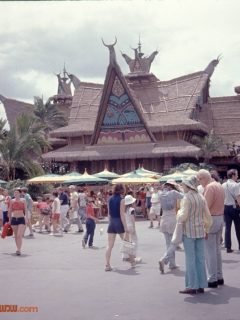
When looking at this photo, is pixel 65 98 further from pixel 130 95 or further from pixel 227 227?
pixel 227 227

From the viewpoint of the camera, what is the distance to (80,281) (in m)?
8.30

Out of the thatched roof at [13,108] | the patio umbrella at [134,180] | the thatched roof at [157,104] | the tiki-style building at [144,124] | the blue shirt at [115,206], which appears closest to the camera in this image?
the blue shirt at [115,206]

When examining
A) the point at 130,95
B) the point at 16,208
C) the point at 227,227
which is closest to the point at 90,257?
the point at 16,208

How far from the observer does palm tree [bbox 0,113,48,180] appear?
30.5m

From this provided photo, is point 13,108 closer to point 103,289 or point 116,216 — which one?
point 116,216

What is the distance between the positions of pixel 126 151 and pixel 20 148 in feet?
32.2

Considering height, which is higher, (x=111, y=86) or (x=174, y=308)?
(x=111, y=86)

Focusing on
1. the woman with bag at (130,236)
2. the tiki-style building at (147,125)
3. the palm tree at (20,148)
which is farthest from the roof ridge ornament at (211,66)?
the woman with bag at (130,236)

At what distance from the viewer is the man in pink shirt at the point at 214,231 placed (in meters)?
7.64

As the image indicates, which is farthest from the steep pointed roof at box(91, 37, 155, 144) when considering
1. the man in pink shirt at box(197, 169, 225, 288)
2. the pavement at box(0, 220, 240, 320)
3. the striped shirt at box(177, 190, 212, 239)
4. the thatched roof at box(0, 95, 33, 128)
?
the striped shirt at box(177, 190, 212, 239)

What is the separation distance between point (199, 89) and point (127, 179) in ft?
61.5

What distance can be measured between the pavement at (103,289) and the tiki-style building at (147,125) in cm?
2592

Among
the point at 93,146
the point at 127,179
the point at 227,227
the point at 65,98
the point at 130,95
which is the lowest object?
the point at 227,227

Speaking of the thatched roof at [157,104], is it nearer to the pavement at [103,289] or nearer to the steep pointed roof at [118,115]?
the steep pointed roof at [118,115]
